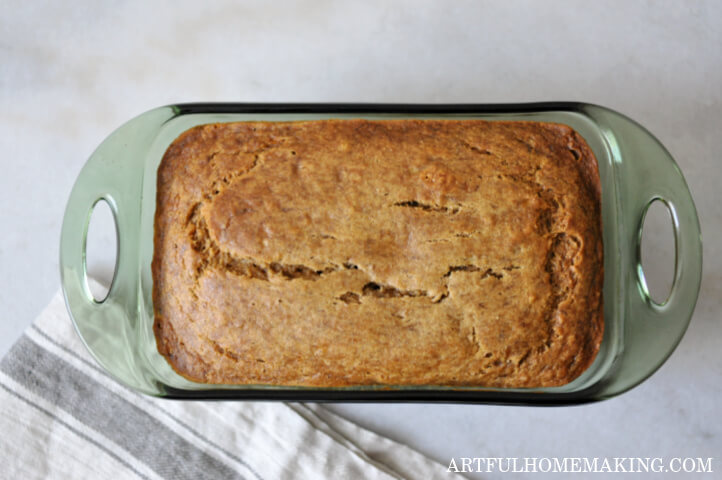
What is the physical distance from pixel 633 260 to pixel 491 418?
64 centimetres

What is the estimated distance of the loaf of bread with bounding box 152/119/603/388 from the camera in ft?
4.42

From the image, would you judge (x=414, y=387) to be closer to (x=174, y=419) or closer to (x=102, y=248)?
(x=174, y=419)

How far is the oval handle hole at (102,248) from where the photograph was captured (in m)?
1.83

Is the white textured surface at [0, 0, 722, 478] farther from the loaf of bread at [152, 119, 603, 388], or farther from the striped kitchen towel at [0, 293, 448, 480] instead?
the loaf of bread at [152, 119, 603, 388]

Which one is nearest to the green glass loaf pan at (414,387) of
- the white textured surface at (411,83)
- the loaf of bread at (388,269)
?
the loaf of bread at (388,269)

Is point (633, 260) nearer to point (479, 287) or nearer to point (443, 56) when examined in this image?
point (479, 287)

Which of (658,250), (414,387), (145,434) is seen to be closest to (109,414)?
(145,434)

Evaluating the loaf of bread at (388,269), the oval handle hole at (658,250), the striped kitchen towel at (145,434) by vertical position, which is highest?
the oval handle hole at (658,250)

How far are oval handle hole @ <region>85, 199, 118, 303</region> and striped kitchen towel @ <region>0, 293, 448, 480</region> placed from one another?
170 mm

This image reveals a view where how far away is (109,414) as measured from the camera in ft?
5.77

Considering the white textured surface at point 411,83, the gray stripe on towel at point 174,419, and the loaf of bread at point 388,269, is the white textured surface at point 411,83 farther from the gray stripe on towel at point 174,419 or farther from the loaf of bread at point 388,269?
the loaf of bread at point 388,269

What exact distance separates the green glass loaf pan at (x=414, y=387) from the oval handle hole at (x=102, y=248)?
0.37 m

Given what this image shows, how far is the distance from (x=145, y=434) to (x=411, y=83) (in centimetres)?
134

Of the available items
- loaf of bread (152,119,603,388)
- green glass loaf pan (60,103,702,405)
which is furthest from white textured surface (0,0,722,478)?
loaf of bread (152,119,603,388)
